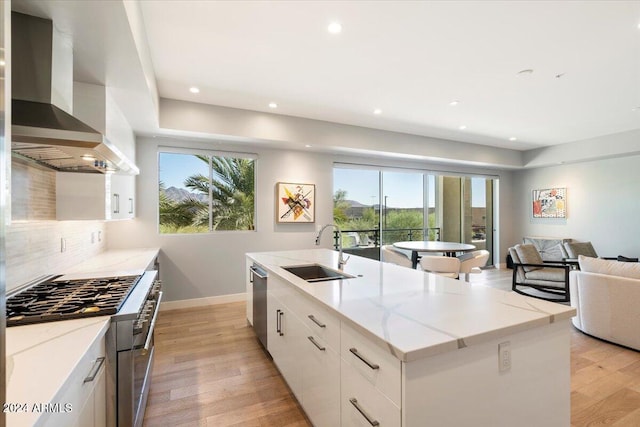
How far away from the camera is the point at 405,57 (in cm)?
294

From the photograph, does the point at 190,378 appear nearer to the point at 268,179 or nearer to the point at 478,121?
the point at 268,179

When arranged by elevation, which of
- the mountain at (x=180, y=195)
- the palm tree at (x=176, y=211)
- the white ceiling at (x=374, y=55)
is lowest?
the palm tree at (x=176, y=211)

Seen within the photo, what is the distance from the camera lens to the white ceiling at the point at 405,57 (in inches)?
89.8

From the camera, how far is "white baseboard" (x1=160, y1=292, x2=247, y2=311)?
14.2 ft

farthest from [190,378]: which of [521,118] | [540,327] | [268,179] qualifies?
[521,118]

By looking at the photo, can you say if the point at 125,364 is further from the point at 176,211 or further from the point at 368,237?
the point at 368,237

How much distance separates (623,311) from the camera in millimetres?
2953

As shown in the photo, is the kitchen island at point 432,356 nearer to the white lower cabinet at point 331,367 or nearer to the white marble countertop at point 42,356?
the white lower cabinet at point 331,367

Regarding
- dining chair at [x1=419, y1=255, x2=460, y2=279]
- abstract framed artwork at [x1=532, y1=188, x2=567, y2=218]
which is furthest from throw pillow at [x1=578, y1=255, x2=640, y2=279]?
abstract framed artwork at [x1=532, y1=188, x2=567, y2=218]

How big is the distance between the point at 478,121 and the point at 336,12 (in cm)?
368

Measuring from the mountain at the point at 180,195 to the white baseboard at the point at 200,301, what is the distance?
1544 millimetres

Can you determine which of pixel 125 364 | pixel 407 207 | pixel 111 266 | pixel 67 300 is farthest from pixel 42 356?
pixel 407 207

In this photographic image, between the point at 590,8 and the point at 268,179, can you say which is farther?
the point at 268,179

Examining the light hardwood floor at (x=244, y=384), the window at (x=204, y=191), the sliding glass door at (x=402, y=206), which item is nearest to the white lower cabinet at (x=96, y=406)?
the light hardwood floor at (x=244, y=384)
